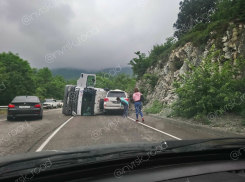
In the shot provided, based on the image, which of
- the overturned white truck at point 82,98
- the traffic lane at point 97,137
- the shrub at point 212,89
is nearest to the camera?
→ the traffic lane at point 97,137

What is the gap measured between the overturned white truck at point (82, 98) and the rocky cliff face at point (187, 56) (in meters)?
6.11

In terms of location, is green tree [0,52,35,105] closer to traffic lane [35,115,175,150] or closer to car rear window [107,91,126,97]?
car rear window [107,91,126,97]

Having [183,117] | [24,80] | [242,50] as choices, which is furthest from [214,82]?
[24,80]

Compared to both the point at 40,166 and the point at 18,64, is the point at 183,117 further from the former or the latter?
the point at 18,64

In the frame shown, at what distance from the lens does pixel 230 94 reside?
32.6 feet

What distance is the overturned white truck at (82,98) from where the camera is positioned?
15924 millimetres

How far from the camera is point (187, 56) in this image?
864 inches

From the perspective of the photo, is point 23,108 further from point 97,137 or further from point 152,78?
point 152,78

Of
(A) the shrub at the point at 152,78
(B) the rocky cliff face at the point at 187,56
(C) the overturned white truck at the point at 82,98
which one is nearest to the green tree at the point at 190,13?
(B) the rocky cliff face at the point at 187,56

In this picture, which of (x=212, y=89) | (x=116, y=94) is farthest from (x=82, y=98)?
(x=212, y=89)

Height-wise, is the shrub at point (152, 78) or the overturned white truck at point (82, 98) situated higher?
the shrub at point (152, 78)

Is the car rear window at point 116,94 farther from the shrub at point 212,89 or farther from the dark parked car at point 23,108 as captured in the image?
the shrub at point 212,89

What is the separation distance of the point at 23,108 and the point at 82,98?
458 centimetres

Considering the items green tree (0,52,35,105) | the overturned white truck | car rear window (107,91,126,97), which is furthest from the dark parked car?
green tree (0,52,35,105)
